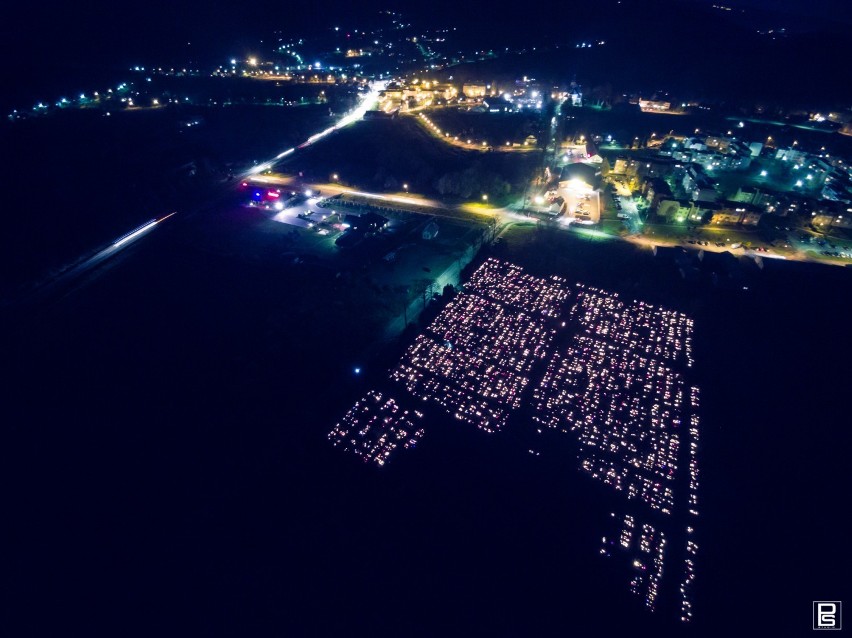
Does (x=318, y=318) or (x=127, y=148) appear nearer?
(x=318, y=318)

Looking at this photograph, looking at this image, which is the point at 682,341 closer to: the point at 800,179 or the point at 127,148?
the point at 800,179

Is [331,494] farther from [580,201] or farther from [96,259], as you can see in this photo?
[580,201]

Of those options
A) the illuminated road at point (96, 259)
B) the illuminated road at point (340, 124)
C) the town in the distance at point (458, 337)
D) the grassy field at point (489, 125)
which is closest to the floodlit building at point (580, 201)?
the town in the distance at point (458, 337)

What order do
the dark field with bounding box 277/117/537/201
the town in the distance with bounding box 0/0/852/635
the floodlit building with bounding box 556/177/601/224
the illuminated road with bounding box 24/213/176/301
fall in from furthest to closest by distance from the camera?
the dark field with bounding box 277/117/537/201 → the floodlit building with bounding box 556/177/601/224 → the illuminated road with bounding box 24/213/176/301 → the town in the distance with bounding box 0/0/852/635

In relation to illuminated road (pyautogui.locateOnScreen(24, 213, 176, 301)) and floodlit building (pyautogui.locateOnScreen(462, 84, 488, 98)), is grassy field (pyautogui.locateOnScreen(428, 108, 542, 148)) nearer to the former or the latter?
floodlit building (pyautogui.locateOnScreen(462, 84, 488, 98))

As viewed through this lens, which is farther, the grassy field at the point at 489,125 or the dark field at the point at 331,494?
the grassy field at the point at 489,125

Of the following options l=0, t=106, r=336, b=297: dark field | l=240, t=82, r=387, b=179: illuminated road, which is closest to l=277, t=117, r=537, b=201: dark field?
l=240, t=82, r=387, b=179: illuminated road

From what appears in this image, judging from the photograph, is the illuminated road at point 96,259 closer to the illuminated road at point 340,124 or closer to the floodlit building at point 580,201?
the illuminated road at point 340,124

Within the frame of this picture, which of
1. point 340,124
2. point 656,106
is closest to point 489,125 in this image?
point 340,124

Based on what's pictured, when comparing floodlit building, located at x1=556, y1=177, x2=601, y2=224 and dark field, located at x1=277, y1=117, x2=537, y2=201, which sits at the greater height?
dark field, located at x1=277, y1=117, x2=537, y2=201

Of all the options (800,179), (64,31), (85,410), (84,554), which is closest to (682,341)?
(84,554)

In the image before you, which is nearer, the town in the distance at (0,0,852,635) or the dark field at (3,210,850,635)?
the dark field at (3,210,850,635)
